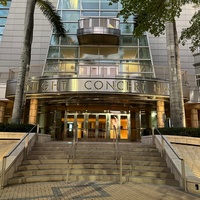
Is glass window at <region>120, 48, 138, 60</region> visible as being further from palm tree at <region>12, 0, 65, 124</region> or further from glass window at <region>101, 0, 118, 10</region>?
palm tree at <region>12, 0, 65, 124</region>

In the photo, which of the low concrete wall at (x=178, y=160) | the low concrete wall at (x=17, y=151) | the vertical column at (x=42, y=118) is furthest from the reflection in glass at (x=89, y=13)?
the low concrete wall at (x=178, y=160)

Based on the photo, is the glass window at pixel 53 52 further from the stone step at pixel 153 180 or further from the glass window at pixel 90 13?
the stone step at pixel 153 180

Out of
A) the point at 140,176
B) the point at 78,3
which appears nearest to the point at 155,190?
the point at 140,176

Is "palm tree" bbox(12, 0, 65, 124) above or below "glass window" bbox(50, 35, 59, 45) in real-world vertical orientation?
below

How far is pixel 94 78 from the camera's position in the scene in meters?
14.7

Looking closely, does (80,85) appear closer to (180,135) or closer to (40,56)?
(180,135)

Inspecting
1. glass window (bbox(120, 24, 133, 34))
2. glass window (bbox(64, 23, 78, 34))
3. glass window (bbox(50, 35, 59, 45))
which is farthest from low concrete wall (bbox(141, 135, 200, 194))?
glass window (bbox(64, 23, 78, 34))

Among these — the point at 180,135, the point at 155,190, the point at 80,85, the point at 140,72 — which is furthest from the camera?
the point at 140,72

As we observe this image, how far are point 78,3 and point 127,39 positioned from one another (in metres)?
7.13

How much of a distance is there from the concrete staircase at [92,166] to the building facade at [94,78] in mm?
5052

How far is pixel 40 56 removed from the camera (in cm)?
2238

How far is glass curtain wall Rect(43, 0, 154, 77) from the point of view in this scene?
711 inches

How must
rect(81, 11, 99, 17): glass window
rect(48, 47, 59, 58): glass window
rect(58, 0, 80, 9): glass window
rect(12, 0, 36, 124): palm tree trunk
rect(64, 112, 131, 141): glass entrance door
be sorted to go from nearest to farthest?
rect(12, 0, 36, 124): palm tree trunk, rect(64, 112, 131, 141): glass entrance door, rect(48, 47, 59, 58): glass window, rect(81, 11, 99, 17): glass window, rect(58, 0, 80, 9): glass window

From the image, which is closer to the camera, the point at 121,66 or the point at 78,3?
the point at 121,66
